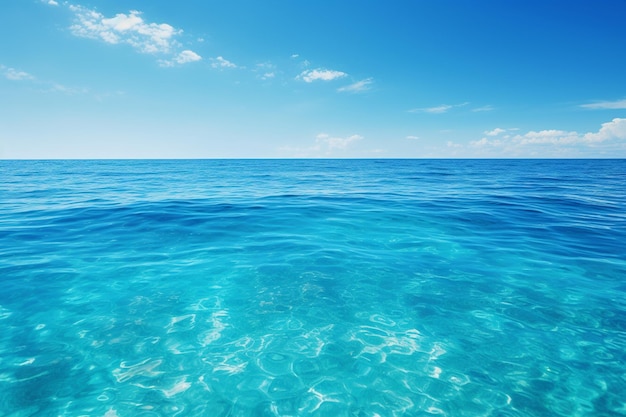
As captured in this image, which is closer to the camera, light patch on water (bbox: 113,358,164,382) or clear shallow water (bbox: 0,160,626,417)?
clear shallow water (bbox: 0,160,626,417)

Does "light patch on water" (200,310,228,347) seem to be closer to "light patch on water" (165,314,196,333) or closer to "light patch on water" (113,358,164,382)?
"light patch on water" (165,314,196,333)

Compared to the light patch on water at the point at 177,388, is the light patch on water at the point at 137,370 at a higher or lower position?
higher

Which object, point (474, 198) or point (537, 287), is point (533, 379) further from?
point (474, 198)

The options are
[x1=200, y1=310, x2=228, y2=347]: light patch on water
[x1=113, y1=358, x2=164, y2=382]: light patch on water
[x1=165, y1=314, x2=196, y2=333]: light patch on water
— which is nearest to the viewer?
[x1=113, y1=358, x2=164, y2=382]: light patch on water

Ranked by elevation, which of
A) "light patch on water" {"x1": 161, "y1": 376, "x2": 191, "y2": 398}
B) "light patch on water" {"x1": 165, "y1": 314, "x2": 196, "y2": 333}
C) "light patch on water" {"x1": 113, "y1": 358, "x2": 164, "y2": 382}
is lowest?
"light patch on water" {"x1": 161, "y1": 376, "x2": 191, "y2": 398}

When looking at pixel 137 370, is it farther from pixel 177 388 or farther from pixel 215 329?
pixel 215 329

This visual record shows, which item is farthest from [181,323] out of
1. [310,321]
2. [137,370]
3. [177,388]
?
[310,321]

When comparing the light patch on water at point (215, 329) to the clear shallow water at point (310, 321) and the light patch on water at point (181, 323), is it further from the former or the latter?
the light patch on water at point (181, 323)

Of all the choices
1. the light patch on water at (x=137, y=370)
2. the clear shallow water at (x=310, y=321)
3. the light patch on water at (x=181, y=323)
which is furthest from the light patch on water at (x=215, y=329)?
the light patch on water at (x=137, y=370)

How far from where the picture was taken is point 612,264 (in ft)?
29.7

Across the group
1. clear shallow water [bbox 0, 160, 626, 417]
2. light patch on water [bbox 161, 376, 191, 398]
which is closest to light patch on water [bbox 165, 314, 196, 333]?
clear shallow water [bbox 0, 160, 626, 417]

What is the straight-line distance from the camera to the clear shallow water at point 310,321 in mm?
4453

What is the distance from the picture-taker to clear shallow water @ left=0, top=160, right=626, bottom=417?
4453 millimetres

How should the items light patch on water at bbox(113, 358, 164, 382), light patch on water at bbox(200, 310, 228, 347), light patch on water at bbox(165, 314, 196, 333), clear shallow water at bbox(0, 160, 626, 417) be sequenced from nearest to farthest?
clear shallow water at bbox(0, 160, 626, 417) → light patch on water at bbox(113, 358, 164, 382) → light patch on water at bbox(200, 310, 228, 347) → light patch on water at bbox(165, 314, 196, 333)
